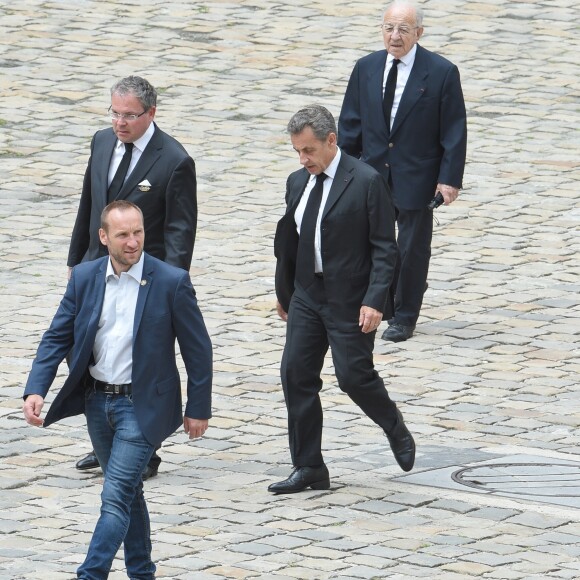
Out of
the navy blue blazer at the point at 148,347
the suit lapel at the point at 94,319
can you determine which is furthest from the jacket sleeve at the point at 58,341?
the suit lapel at the point at 94,319

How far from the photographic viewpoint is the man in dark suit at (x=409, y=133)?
11.9 metres

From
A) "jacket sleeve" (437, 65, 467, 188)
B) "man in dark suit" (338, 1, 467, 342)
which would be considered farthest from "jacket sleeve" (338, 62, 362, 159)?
"jacket sleeve" (437, 65, 467, 188)

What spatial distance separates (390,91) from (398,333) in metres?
1.60

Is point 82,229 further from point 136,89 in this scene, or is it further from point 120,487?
point 120,487

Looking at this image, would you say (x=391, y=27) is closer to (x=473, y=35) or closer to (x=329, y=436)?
(x=329, y=436)

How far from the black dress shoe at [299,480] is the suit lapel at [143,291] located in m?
1.82

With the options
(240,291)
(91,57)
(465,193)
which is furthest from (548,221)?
(91,57)

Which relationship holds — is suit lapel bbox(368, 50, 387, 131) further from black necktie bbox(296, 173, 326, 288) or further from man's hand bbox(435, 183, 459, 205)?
black necktie bbox(296, 173, 326, 288)

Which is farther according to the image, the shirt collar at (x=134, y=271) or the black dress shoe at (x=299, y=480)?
the black dress shoe at (x=299, y=480)

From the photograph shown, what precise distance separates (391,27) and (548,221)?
11.0 ft

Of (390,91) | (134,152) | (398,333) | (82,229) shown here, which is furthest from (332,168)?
(398,333)

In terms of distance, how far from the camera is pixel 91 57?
1920 centimetres

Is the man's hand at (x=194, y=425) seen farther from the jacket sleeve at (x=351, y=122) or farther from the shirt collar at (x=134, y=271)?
the jacket sleeve at (x=351, y=122)

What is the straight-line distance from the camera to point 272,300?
12.7m
